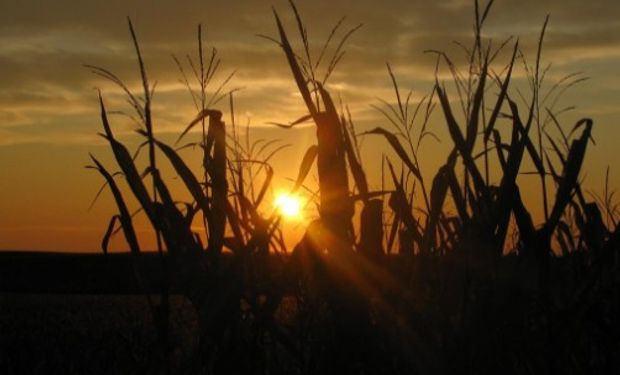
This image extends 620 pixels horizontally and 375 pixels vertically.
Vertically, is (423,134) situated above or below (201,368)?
above

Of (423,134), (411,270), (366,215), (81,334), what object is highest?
(423,134)

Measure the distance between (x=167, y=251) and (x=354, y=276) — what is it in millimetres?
495

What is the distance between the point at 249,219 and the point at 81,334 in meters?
2.73

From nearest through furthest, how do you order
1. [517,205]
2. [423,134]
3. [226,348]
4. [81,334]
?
[517,205] → [226,348] → [423,134] → [81,334]

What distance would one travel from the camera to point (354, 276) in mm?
2164

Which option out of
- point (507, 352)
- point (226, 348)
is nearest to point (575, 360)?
point (507, 352)

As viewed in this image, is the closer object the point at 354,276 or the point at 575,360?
the point at 354,276

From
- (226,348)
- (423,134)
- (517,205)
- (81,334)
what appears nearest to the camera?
(517,205)

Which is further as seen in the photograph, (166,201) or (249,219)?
(249,219)

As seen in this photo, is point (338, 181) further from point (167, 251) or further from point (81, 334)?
point (81, 334)

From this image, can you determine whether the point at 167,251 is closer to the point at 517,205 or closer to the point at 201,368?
the point at 201,368

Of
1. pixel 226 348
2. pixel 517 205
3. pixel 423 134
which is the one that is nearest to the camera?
pixel 517 205

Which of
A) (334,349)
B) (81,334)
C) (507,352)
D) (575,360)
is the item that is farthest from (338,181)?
(81,334)

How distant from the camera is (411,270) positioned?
8.23 feet
